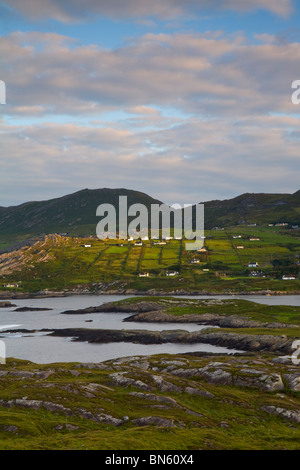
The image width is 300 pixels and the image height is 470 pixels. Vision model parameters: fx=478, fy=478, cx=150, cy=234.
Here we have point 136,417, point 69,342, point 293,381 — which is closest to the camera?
point 136,417

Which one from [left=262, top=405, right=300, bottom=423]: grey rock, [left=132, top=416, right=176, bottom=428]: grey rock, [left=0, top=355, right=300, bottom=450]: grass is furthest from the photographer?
[left=262, top=405, right=300, bottom=423]: grey rock

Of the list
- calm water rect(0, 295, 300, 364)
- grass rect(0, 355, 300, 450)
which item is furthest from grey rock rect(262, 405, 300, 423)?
calm water rect(0, 295, 300, 364)

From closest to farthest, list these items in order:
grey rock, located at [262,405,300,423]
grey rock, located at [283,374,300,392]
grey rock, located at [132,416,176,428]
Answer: grey rock, located at [132,416,176,428] → grey rock, located at [262,405,300,423] → grey rock, located at [283,374,300,392]

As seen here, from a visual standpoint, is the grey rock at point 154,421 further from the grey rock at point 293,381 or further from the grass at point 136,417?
the grey rock at point 293,381

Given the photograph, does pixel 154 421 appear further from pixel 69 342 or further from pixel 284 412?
pixel 69 342

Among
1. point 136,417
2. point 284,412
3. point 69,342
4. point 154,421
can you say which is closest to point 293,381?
point 284,412

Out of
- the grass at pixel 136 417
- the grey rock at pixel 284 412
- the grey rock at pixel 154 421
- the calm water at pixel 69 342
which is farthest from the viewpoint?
the calm water at pixel 69 342

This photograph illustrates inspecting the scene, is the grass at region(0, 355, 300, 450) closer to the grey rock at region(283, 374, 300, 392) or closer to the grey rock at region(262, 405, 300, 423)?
the grey rock at region(262, 405, 300, 423)

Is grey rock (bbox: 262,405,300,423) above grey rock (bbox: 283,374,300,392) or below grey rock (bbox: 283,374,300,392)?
below

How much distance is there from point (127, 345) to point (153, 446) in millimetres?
84344

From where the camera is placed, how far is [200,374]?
66.4 meters

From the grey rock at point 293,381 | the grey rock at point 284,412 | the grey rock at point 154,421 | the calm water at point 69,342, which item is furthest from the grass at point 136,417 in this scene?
the calm water at point 69,342
